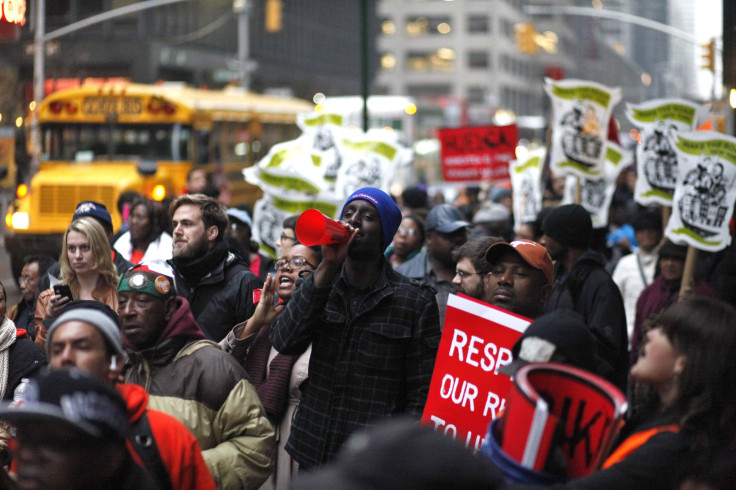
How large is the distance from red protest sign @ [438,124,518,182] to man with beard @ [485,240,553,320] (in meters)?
11.0

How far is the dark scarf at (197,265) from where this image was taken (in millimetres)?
6066

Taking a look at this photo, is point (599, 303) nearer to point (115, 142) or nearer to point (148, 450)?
point (148, 450)

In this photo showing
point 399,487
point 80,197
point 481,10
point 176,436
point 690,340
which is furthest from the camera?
point 481,10

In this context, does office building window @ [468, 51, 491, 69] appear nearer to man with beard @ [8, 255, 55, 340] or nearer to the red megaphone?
man with beard @ [8, 255, 55, 340]

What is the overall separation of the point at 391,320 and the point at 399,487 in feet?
7.70

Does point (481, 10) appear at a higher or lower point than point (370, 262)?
higher

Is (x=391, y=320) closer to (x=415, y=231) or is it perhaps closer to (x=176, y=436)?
(x=176, y=436)

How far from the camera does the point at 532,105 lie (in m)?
123

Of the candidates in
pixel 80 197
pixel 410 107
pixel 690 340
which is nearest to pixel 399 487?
pixel 690 340

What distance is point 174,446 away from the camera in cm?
322

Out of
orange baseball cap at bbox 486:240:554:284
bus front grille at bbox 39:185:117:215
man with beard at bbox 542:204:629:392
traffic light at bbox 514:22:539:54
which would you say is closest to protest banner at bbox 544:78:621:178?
man with beard at bbox 542:204:629:392

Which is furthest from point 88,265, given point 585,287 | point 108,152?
point 108,152

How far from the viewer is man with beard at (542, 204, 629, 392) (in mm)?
5719

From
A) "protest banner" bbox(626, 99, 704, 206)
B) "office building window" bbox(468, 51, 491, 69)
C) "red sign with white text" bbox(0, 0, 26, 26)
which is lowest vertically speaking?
"protest banner" bbox(626, 99, 704, 206)
